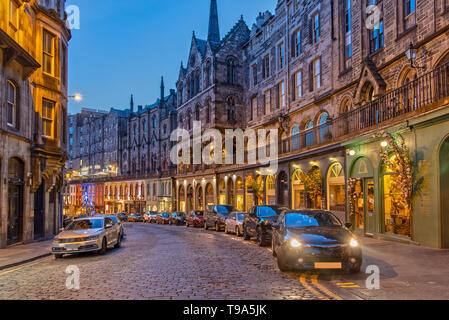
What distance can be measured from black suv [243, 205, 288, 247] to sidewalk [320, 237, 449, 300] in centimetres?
421

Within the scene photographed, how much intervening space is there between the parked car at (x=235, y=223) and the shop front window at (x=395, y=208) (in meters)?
7.97

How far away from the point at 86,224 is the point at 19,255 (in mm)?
2587

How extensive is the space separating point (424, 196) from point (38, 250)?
50.3ft

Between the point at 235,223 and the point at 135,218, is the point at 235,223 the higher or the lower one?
the higher one

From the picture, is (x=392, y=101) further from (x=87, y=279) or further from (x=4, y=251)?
(x=4, y=251)

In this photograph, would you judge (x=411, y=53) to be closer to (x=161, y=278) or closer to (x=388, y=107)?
(x=388, y=107)

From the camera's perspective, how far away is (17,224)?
61.1ft

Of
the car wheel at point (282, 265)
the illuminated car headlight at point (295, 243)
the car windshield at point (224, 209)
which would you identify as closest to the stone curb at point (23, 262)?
the car wheel at point (282, 265)

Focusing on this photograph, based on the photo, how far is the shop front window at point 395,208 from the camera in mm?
15784

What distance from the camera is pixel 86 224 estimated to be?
15.8m

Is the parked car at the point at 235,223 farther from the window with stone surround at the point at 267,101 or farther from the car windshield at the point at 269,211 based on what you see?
the window with stone surround at the point at 267,101

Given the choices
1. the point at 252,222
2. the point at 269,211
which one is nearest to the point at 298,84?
the point at 269,211

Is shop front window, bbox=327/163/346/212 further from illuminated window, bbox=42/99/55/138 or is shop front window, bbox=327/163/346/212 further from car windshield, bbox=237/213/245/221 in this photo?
illuminated window, bbox=42/99/55/138

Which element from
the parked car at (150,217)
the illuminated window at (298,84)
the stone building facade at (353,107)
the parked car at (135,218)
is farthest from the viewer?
the parked car at (135,218)
